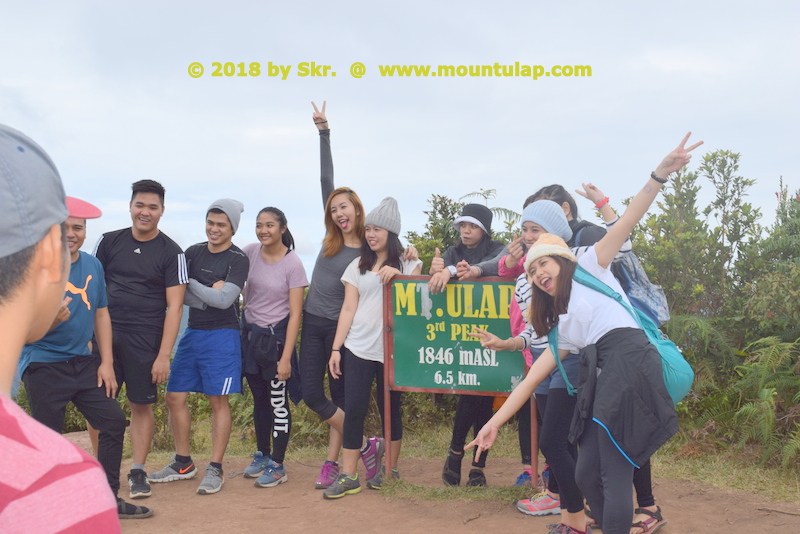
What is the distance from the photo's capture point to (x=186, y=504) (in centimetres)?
554

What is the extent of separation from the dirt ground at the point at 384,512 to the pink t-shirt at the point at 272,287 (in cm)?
140

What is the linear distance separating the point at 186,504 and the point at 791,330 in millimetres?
5524

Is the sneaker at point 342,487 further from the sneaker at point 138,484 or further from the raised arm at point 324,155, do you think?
the raised arm at point 324,155

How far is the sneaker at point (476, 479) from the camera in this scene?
5.73m

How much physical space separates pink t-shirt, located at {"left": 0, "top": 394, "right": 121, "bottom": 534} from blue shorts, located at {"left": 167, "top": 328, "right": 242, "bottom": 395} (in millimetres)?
4982

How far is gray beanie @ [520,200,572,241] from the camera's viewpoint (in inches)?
180

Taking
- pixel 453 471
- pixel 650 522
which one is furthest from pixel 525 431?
pixel 650 522

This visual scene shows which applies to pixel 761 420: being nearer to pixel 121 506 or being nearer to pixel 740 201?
pixel 740 201

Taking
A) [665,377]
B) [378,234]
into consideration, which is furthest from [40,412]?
[665,377]

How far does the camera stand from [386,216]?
5.60 metres

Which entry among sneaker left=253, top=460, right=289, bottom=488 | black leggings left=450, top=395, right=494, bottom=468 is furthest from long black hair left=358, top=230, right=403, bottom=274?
sneaker left=253, top=460, right=289, bottom=488

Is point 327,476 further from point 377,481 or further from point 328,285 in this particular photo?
point 328,285

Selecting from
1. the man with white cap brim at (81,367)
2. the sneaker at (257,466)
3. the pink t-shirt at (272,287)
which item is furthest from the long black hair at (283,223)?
the sneaker at (257,466)

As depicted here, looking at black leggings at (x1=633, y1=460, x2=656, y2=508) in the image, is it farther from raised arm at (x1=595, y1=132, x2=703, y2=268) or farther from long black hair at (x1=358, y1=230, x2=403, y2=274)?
long black hair at (x1=358, y1=230, x2=403, y2=274)
